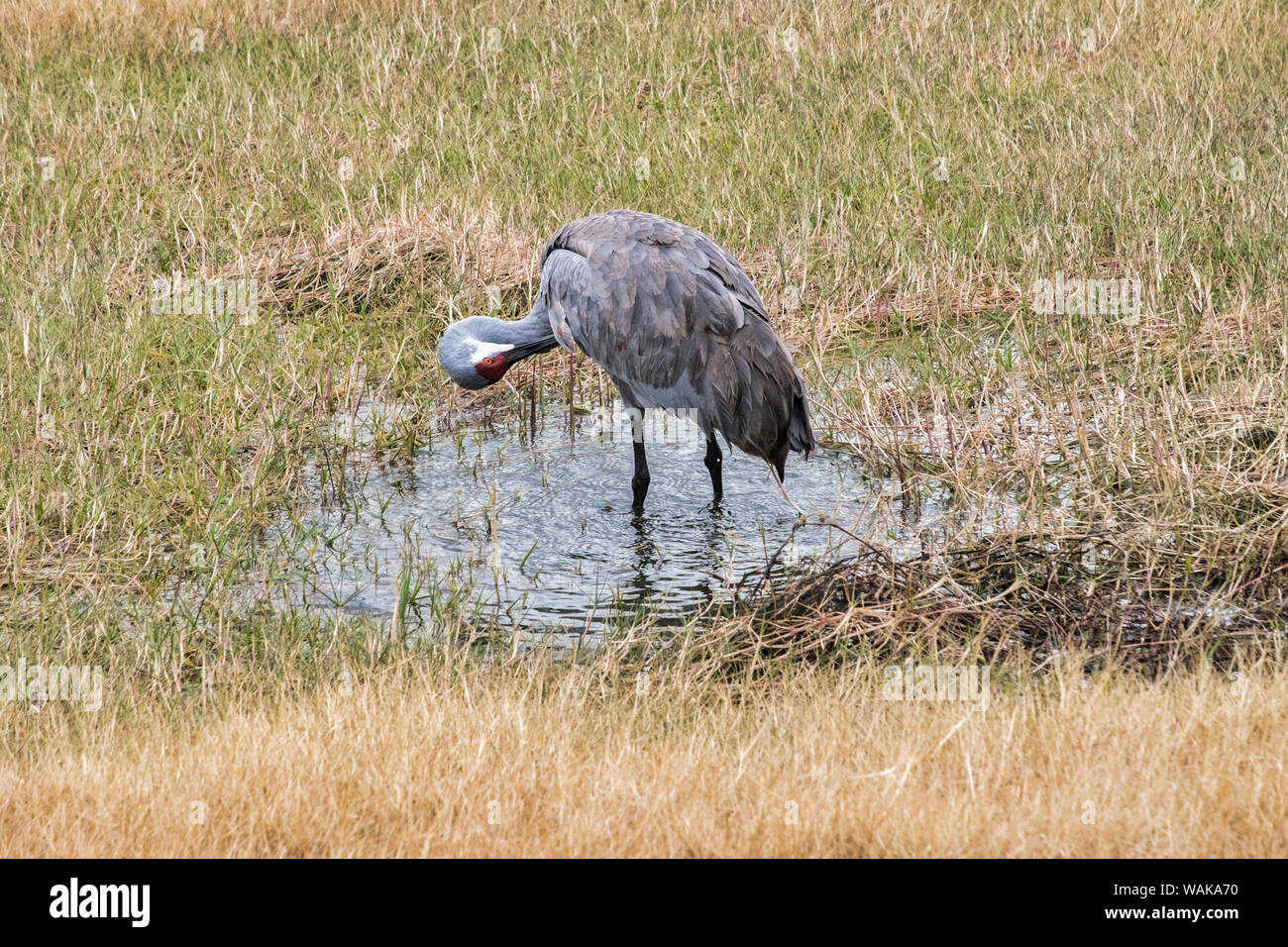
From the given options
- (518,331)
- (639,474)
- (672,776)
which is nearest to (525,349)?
(518,331)


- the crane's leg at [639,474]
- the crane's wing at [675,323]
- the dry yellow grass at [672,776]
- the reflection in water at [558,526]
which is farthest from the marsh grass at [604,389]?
the crane's leg at [639,474]

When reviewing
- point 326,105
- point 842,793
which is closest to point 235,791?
point 842,793

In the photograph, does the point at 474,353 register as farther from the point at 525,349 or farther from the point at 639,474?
the point at 639,474

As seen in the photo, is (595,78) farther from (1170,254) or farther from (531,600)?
(531,600)

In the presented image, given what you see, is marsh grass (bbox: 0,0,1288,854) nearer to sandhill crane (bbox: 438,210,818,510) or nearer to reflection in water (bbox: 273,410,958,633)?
reflection in water (bbox: 273,410,958,633)

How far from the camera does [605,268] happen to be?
5.99 m

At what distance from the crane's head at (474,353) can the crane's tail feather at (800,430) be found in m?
1.44

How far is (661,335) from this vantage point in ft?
19.2

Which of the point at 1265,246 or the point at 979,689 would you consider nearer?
the point at 979,689

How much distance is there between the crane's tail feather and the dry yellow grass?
5.81 feet

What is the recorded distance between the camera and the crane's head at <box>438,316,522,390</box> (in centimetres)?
634

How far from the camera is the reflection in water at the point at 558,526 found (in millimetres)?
5160

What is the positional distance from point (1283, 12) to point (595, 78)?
17.0 ft

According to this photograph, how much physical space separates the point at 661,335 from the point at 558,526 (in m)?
0.89
